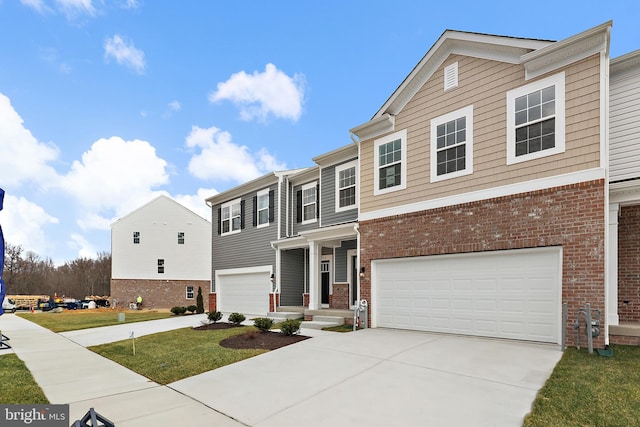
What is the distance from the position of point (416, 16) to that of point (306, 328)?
10.8 metres

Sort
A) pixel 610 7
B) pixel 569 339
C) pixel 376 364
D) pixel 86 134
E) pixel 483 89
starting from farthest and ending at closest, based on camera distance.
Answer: pixel 86 134, pixel 483 89, pixel 610 7, pixel 569 339, pixel 376 364

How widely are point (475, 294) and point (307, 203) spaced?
8801mm

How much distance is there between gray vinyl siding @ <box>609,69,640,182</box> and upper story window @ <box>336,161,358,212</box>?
7516 millimetres

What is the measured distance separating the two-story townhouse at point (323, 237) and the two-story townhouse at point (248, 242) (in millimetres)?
557

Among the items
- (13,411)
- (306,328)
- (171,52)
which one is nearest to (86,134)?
(171,52)

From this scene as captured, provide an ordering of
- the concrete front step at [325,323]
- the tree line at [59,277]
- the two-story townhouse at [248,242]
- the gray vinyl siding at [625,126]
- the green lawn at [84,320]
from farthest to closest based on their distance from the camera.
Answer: the tree line at [59,277] → the two-story townhouse at [248,242] → the green lawn at [84,320] → the concrete front step at [325,323] → the gray vinyl siding at [625,126]

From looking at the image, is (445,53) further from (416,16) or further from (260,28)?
(260,28)

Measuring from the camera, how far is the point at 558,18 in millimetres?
11227

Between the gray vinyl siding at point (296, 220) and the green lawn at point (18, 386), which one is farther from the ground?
the gray vinyl siding at point (296, 220)

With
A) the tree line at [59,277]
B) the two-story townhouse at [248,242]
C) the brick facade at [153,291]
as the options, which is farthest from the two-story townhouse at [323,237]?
the tree line at [59,277]

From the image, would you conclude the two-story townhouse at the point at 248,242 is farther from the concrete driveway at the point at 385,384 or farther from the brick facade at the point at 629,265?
the brick facade at the point at 629,265

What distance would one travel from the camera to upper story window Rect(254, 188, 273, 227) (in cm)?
1786

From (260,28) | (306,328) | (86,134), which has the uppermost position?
(260,28)

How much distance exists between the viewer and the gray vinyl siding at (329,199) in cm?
1477
